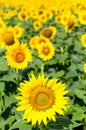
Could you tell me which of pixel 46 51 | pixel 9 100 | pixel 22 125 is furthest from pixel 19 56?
pixel 22 125

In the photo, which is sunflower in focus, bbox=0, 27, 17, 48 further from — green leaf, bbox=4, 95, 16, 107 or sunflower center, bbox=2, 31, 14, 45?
green leaf, bbox=4, 95, 16, 107

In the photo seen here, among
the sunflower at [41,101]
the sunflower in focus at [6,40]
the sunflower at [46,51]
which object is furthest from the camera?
the sunflower at [46,51]

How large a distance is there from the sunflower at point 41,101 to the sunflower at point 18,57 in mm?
1344

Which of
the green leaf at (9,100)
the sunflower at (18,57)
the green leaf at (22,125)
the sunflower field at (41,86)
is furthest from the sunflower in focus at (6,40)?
the green leaf at (22,125)

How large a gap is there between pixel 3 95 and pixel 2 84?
0.43 ft

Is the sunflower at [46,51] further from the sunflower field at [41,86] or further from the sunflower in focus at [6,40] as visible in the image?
the sunflower in focus at [6,40]

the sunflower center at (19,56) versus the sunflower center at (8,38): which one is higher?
the sunflower center at (8,38)

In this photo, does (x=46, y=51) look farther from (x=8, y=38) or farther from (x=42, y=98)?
(x=42, y=98)

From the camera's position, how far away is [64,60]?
6227 millimetres

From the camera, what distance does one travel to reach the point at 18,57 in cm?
494

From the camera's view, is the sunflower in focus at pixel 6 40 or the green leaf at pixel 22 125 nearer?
the green leaf at pixel 22 125

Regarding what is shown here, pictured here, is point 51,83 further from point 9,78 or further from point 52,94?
point 9,78

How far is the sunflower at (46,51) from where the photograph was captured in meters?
5.88

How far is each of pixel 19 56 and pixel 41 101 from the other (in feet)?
5.33
